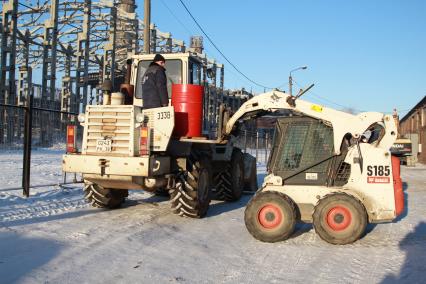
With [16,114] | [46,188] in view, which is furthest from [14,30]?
[46,188]

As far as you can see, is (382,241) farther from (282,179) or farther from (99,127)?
(99,127)

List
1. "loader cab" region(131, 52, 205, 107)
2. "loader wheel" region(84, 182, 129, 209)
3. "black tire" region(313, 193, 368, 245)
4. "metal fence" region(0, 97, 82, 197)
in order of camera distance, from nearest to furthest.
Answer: "black tire" region(313, 193, 368, 245) < "loader wheel" region(84, 182, 129, 209) < "loader cab" region(131, 52, 205, 107) < "metal fence" region(0, 97, 82, 197)

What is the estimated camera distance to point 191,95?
750 cm

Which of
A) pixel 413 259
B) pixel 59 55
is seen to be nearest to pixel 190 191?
pixel 413 259

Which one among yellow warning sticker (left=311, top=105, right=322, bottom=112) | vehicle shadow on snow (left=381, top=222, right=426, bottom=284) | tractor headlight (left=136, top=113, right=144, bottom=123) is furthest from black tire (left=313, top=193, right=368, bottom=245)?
tractor headlight (left=136, top=113, right=144, bottom=123)

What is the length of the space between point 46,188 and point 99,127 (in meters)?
3.54

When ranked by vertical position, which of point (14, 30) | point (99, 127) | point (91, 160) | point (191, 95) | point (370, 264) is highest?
point (14, 30)

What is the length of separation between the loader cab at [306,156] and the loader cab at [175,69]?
2.46 m

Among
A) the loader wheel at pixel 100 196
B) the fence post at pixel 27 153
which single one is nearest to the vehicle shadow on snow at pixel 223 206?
the loader wheel at pixel 100 196

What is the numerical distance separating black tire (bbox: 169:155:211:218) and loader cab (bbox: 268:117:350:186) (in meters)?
1.43

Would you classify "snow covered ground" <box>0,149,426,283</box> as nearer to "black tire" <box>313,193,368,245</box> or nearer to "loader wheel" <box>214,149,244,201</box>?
"black tire" <box>313,193,368,245</box>

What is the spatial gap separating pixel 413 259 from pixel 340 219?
1045mm

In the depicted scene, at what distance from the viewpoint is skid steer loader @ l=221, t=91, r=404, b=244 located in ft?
20.2

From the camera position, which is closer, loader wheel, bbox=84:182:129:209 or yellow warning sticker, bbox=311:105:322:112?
yellow warning sticker, bbox=311:105:322:112
